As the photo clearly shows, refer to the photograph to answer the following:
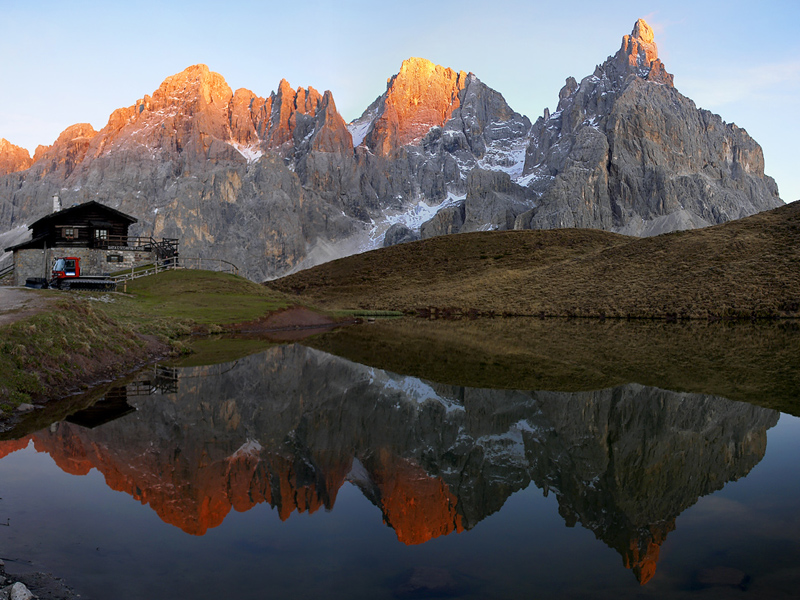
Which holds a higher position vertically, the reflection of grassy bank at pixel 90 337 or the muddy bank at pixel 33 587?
the reflection of grassy bank at pixel 90 337

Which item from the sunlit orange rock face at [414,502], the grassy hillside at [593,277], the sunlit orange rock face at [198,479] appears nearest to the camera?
the sunlit orange rock face at [414,502]

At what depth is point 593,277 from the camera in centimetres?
7850

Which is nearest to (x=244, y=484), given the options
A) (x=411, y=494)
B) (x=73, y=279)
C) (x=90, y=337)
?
(x=411, y=494)

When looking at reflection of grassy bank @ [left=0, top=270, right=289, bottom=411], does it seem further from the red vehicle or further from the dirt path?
the red vehicle

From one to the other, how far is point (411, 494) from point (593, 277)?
2931 inches

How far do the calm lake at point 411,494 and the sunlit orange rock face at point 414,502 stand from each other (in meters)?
0.05

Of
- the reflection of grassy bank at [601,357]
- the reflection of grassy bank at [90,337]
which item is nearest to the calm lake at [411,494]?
the reflection of grassy bank at [601,357]

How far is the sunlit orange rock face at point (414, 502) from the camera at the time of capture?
8.31m

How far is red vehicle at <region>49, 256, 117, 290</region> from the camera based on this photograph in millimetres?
48688

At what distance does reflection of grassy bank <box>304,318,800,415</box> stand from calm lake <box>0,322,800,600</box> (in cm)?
133

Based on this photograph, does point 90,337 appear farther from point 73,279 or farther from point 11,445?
point 73,279

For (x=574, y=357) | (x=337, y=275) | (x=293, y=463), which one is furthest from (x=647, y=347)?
(x=337, y=275)

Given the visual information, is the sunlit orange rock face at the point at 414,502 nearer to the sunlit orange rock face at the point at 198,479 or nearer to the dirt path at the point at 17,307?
the sunlit orange rock face at the point at 198,479

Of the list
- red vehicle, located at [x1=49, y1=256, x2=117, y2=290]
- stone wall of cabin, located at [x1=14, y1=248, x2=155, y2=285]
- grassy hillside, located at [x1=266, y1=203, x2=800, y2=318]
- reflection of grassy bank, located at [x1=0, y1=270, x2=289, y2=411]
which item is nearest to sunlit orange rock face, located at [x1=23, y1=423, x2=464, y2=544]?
reflection of grassy bank, located at [x1=0, y1=270, x2=289, y2=411]
